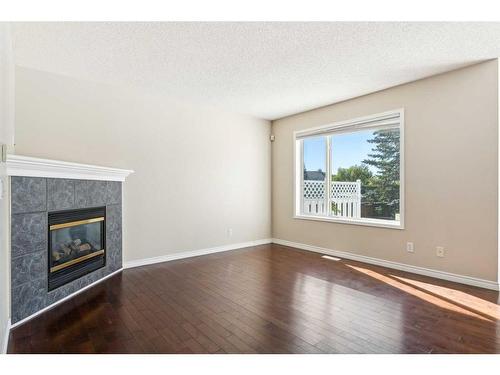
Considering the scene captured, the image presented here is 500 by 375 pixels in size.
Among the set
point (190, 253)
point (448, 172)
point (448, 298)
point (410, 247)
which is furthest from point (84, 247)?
point (448, 172)

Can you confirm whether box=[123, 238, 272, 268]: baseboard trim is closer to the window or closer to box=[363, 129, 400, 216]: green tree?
the window

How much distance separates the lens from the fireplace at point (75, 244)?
2.73 metres

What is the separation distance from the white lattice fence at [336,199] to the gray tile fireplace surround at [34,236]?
3536 mm

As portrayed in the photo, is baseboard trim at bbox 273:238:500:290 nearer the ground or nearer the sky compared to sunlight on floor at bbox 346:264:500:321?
nearer the sky

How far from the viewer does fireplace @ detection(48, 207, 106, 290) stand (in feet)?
8.97

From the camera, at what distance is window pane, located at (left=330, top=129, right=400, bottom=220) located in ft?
13.1

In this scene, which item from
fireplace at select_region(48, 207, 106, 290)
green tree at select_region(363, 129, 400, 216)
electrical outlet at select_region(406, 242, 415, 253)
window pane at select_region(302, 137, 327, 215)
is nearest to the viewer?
fireplace at select_region(48, 207, 106, 290)

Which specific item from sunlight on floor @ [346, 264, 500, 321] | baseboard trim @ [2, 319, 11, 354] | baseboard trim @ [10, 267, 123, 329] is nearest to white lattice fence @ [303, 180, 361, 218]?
sunlight on floor @ [346, 264, 500, 321]

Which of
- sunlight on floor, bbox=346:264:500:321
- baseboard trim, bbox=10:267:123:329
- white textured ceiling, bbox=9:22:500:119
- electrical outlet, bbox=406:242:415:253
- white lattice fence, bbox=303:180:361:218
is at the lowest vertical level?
baseboard trim, bbox=10:267:123:329

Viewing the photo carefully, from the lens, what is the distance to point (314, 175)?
16.7 ft

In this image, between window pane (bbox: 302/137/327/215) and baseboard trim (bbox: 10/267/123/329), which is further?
window pane (bbox: 302/137/327/215)

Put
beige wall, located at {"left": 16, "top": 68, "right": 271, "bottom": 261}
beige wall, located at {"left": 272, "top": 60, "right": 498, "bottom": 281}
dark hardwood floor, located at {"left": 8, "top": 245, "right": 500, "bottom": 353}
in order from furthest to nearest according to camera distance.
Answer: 1. beige wall, located at {"left": 16, "top": 68, "right": 271, "bottom": 261}
2. beige wall, located at {"left": 272, "top": 60, "right": 498, "bottom": 281}
3. dark hardwood floor, located at {"left": 8, "top": 245, "right": 500, "bottom": 353}

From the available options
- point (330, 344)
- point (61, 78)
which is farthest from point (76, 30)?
point (330, 344)

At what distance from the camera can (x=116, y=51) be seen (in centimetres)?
276
